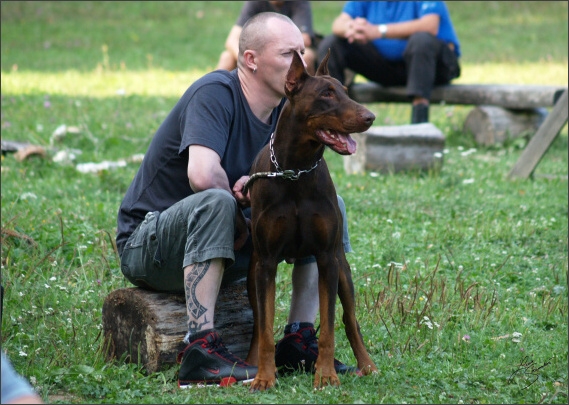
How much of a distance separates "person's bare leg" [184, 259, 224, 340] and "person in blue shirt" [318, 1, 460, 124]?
601cm

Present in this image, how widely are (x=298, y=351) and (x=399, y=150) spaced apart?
15.3 ft

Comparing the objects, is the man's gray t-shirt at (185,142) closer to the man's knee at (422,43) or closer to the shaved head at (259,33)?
the shaved head at (259,33)

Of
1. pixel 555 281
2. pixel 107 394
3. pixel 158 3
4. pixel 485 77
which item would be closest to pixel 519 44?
pixel 485 77

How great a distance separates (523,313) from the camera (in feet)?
15.9

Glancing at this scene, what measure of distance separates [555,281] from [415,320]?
1.33 m

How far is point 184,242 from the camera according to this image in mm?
3926

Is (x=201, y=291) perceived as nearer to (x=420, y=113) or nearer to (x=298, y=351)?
(x=298, y=351)

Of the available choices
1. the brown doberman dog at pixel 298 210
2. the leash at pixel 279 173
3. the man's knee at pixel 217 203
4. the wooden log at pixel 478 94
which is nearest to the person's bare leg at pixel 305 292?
the brown doberman dog at pixel 298 210

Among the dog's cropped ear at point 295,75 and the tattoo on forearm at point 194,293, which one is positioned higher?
the dog's cropped ear at point 295,75

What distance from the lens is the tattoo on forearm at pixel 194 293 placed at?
3791 mm

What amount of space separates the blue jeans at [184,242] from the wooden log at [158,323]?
0.09 meters

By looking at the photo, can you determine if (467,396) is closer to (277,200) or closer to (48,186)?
(277,200)

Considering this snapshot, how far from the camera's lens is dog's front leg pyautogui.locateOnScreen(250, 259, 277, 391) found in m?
3.60

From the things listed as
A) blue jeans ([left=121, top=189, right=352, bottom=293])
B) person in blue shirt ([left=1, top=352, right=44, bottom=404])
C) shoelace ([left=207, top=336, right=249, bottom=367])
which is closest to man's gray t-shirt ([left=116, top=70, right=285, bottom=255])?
blue jeans ([left=121, top=189, right=352, bottom=293])
